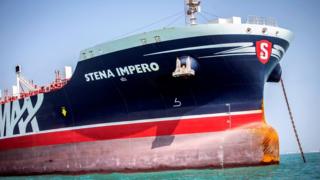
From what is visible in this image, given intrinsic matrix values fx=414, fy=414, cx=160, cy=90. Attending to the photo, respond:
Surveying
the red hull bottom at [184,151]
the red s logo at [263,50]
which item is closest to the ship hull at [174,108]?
the red hull bottom at [184,151]

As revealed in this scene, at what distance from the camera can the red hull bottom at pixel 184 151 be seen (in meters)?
19.0

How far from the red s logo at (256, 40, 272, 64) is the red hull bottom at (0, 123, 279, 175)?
3146mm

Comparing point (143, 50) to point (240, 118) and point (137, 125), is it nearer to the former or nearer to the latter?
point (137, 125)

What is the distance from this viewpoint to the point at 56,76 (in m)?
25.8

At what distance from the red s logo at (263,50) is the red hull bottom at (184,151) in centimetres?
315

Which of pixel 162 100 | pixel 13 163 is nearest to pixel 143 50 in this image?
pixel 162 100

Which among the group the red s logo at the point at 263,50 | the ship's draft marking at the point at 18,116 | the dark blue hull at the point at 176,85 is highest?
the red s logo at the point at 263,50

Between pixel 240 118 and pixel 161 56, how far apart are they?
15.6 ft

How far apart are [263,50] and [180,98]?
4584 mm

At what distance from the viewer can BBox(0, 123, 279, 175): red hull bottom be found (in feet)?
62.4

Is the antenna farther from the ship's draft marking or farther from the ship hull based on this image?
the ship's draft marking

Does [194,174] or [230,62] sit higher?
[230,62]

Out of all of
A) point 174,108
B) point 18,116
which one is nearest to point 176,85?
point 174,108

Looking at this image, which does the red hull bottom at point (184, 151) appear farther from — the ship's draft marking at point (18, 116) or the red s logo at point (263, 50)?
the ship's draft marking at point (18, 116)
